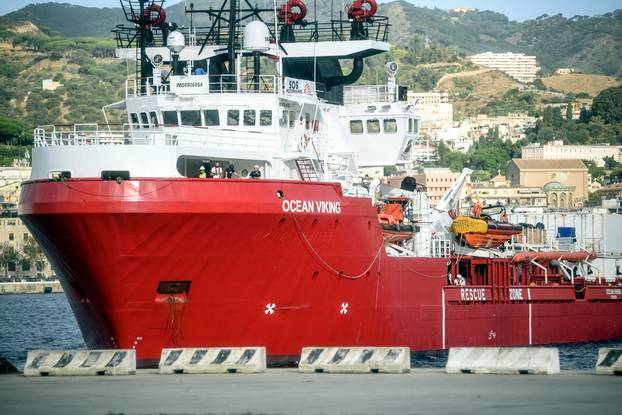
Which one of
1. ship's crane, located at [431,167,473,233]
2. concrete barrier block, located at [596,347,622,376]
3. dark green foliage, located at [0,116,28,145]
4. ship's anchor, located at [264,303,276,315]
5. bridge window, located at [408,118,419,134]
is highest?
bridge window, located at [408,118,419,134]

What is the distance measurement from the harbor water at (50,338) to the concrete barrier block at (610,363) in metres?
12.1

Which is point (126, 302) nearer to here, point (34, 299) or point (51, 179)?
point (51, 179)

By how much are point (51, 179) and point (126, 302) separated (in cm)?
344

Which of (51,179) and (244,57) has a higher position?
(244,57)

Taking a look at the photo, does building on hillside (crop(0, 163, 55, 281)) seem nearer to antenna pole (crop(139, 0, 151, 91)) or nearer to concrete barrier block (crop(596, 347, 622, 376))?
antenna pole (crop(139, 0, 151, 91))

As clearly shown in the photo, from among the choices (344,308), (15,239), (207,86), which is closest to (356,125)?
(207,86)

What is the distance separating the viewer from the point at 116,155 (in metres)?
31.4

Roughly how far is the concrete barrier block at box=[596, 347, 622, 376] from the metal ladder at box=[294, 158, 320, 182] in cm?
1228

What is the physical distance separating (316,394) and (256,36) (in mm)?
16530

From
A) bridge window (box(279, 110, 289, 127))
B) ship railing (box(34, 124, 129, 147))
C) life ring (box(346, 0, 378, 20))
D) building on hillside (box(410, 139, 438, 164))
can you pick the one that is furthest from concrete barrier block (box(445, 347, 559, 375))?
life ring (box(346, 0, 378, 20))

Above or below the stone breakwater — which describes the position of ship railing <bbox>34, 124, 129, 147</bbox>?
above

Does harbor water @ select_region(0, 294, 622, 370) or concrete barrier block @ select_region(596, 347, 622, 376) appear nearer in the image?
concrete barrier block @ select_region(596, 347, 622, 376)

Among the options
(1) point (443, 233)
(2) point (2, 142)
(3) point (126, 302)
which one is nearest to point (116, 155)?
(3) point (126, 302)

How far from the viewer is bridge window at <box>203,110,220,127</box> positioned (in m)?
35.3
